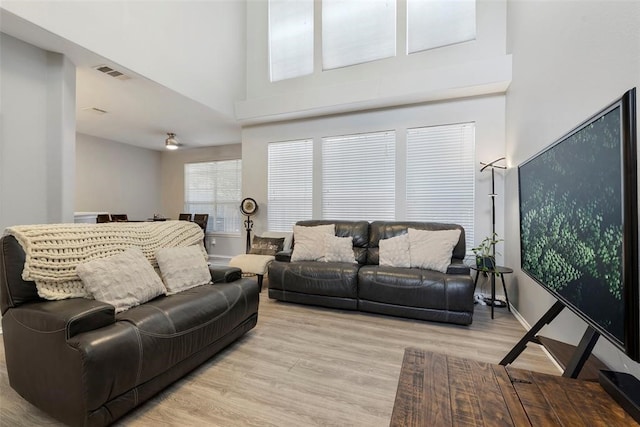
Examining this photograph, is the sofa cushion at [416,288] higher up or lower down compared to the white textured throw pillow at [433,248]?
lower down

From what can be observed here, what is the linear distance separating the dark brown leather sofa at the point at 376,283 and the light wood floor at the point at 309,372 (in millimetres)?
156

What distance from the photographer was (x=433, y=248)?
126 inches

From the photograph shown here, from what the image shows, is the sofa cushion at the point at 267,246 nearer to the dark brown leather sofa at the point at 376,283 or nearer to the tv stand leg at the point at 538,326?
the dark brown leather sofa at the point at 376,283

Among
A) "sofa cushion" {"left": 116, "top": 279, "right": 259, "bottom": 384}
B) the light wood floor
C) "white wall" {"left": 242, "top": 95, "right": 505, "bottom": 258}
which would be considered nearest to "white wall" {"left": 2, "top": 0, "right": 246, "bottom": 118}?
"white wall" {"left": 242, "top": 95, "right": 505, "bottom": 258}

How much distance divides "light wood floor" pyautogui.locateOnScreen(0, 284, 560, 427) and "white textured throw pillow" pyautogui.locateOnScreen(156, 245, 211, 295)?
63 cm

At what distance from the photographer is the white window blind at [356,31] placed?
13.5 feet

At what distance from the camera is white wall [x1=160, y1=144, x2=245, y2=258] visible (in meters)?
6.59

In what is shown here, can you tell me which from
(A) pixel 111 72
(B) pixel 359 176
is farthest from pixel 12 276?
(B) pixel 359 176

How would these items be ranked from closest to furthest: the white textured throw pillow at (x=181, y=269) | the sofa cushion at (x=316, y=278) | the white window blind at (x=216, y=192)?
1. the white textured throw pillow at (x=181, y=269)
2. the sofa cushion at (x=316, y=278)
3. the white window blind at (x=216, y=192)

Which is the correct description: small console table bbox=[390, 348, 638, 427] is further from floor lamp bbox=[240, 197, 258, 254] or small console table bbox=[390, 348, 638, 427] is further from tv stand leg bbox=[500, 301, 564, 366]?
floor lamp bbox=[240, 197, 258, 254]

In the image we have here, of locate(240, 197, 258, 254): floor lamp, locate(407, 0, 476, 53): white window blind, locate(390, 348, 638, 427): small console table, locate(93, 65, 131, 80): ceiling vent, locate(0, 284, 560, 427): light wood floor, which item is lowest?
locate(0, 284, 560, 427): light wood floor

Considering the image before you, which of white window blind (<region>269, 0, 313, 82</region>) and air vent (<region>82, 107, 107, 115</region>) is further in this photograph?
white window blind (<region>269, 0, 313, 82</region>)

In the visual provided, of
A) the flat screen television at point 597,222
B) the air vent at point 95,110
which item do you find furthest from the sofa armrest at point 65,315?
the air vent at point 95,110

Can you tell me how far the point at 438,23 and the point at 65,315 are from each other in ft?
16.3
